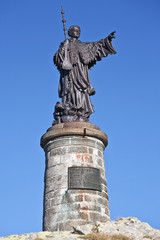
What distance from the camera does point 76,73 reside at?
46.3 ft

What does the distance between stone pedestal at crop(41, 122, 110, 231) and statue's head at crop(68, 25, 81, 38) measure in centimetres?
447

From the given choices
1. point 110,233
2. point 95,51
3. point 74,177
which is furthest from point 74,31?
point 110,233

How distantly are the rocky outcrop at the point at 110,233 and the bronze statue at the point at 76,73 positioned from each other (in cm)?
469

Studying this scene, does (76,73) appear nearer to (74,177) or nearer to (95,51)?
(95,51)

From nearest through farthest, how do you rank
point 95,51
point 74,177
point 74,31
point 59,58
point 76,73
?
point 74,177 < point 76,73 < point 59,58 < point 95,51 < point 74,31

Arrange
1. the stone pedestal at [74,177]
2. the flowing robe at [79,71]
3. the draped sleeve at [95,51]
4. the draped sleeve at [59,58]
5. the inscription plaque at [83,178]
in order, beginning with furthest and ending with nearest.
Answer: the draped sleeve at [95,51], the draped sleeve at [59,58], the flowing robe at [79,71], the inscription plaque at [83,178], the stone pedestal at [74,177]

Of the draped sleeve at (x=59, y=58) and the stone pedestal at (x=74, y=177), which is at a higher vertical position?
the draped sleeve at (x=59, y=58)

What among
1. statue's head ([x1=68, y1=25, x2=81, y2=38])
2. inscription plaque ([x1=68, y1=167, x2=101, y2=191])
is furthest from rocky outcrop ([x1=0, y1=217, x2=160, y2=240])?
statue's head ([x1=68, y1=25, x2=81, y2=38])

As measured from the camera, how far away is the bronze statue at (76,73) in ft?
43.6

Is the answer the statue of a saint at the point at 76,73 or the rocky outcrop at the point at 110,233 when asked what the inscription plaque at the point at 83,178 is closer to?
the rocky outcrop at the point at 110,233

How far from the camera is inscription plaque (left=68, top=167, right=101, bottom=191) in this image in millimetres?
11031

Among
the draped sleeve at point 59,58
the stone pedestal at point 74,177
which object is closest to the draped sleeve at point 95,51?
the draped sleeve at point 59,58

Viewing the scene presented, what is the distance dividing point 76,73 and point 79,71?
0.47 ft

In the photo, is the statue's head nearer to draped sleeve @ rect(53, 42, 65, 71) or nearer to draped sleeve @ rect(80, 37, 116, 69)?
draped sleeve @ rect(80, 37, 116, 69)
